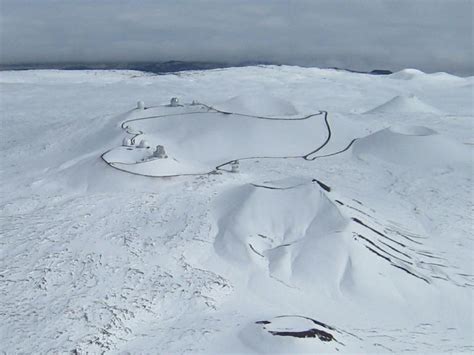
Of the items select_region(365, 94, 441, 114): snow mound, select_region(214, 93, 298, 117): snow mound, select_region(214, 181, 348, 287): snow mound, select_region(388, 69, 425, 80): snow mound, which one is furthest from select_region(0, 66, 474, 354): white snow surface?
select_region(388, 69, 425, 80): snow mound

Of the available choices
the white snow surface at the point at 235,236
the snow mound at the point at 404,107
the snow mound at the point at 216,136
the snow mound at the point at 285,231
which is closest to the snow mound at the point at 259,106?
the white snow surface at the point at 235,236

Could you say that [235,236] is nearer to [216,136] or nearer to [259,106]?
[216,136]

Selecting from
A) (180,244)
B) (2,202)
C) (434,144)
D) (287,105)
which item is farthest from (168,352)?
(287,105)

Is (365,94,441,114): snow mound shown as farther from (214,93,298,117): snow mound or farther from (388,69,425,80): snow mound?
(388,69,425,80): snow mound

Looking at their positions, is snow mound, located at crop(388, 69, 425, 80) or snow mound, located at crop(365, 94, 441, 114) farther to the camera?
snow mound, located at crop(388, 69, 425, 80)

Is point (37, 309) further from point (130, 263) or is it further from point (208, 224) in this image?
point (208, 224)

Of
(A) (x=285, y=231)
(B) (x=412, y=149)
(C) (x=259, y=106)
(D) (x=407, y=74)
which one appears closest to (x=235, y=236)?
(A) (x=285, y=231)
